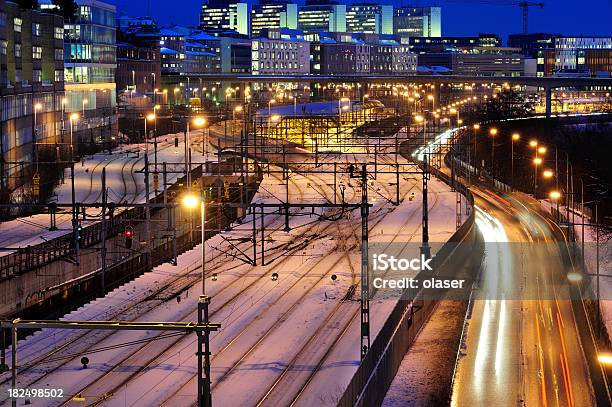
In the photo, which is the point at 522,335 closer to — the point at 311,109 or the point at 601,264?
the point at 601,264

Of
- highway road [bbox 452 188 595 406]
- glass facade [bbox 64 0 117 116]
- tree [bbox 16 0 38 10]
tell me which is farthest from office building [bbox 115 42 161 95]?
highway road [bbox 452 188 595 406]

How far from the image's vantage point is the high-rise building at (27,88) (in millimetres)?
31281

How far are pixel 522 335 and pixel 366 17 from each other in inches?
6858

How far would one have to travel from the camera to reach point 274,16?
552ft

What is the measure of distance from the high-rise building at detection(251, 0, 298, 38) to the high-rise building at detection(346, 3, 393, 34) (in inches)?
850

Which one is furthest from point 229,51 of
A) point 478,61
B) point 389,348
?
point 389,348

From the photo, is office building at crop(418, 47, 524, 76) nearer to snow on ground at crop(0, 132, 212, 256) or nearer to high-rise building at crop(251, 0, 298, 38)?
high-rise building at crop(251, 0, 298, 38)

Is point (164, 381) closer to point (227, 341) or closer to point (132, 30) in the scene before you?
point (227, 341)

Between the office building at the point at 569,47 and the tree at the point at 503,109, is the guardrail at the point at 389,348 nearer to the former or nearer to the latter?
the tree at the point at 503,109

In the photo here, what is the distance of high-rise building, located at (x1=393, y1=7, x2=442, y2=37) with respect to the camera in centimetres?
19800

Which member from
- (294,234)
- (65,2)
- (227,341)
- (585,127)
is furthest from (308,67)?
(227,341)

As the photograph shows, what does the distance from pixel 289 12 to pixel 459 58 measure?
106ft

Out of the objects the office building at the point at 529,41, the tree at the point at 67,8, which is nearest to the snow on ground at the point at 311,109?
the tree at the point at 67,8

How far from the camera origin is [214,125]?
197 feet
